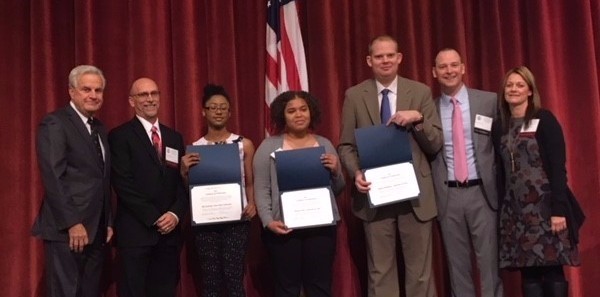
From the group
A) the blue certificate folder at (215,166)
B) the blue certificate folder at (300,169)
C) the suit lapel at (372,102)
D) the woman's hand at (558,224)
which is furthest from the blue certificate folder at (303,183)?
the woman's hand at (558,224)

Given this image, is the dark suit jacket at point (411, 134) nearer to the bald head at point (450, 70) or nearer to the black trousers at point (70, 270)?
the bald head at point (450, 70)

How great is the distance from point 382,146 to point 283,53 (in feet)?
3.81

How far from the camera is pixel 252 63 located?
426 centimetres

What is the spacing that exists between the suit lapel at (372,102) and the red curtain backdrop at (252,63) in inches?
28.9

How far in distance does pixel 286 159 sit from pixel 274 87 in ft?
3.21

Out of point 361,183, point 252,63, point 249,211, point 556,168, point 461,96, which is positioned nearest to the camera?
point 556,168

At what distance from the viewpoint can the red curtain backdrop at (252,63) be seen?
13.3 ft

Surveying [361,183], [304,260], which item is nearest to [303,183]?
[361,183]

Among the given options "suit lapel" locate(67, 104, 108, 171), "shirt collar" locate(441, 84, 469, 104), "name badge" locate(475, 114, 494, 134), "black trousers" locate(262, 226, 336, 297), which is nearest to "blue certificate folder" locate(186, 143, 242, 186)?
"black trousers" locate(262, 226, 336, 297)

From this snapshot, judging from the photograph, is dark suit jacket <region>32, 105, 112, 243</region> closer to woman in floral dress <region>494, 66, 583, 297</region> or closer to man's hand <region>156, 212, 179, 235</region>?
man's hand <region>156, 212, 179, 235</region>

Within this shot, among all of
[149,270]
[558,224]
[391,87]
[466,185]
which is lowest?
[149,270]

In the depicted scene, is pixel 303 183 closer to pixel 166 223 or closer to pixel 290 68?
pixel 166 223

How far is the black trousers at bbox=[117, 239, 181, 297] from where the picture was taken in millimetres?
3307

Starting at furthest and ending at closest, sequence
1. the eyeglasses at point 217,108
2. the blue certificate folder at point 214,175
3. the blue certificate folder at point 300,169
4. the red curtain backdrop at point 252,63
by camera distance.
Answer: the red curtain backdrop at point 252,63 < the eyeglasses at point 217,108 < the blue certificate folder at point 214,175 < the blue certificate folder at point 300,169
